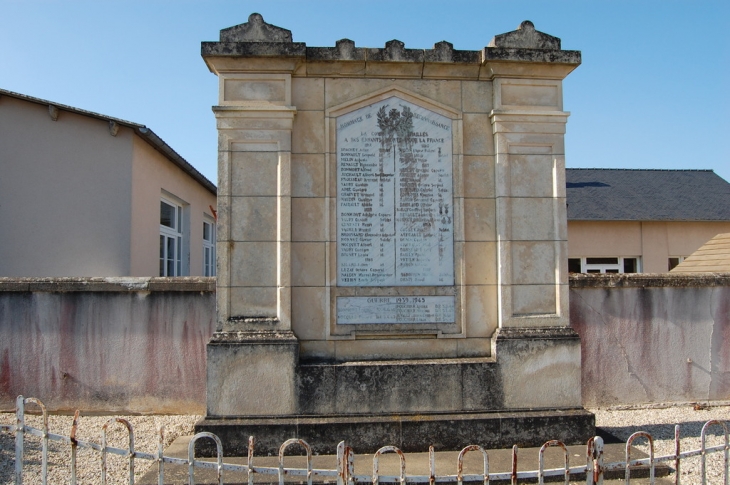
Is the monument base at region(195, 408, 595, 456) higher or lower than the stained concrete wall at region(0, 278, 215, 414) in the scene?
lower

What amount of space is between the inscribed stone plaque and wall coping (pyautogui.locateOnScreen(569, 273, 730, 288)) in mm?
2507

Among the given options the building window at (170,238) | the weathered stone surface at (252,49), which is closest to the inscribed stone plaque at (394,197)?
the weathered stone surface at (252,49)

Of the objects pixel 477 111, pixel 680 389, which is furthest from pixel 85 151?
pixel 680 389

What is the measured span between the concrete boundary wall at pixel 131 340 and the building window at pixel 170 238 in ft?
13.5

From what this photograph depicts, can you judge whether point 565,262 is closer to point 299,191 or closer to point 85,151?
point 299,191

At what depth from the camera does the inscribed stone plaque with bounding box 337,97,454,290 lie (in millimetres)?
5355

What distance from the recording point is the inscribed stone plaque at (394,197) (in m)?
5.36

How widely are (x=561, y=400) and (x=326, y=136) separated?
131 inches

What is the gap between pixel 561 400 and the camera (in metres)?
5.32

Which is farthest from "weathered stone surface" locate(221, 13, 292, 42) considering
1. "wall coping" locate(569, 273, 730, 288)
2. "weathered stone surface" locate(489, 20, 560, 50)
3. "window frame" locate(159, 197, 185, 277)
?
"window frame" locate(159, 197, 185, 277)

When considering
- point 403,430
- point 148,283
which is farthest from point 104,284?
point 403,430

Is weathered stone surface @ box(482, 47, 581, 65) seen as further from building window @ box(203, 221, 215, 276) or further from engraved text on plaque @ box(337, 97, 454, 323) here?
building window @ box(203, 221, 215, 276)

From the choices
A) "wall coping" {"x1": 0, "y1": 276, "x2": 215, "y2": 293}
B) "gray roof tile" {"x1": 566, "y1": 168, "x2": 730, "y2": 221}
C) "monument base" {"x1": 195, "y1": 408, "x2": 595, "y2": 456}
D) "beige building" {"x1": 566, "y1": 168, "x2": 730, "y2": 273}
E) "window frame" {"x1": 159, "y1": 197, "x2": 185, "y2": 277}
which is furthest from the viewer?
"gray roof tile" {"x1": 566, "y1": 168, "x2": 730, "y2": 221}

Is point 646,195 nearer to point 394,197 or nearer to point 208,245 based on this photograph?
point 208,245
